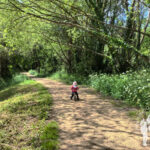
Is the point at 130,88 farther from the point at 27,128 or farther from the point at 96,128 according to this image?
the point at 27,128

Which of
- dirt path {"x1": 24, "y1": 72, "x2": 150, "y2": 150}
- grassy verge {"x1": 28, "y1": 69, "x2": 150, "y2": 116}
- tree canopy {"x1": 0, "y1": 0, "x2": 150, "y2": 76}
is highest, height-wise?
tree canopy {"x1": 0, "y1": 0, "x2": 150, "y2": 76}

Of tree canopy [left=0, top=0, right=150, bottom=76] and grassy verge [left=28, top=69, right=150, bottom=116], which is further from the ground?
tree canopy [left=0, top=0, right=150, bottom=76]

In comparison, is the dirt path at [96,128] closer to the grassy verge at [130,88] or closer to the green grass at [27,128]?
the green grass at [27,128]

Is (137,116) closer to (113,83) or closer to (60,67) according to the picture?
Result: (113,83)

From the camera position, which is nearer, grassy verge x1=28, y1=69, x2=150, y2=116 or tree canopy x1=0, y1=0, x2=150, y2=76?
grassy verge x1=28, y1=69, x2=150, y2=116

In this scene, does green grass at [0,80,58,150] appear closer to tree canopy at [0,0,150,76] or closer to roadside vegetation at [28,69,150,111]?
roadside vegetation at [28,69,150,111]

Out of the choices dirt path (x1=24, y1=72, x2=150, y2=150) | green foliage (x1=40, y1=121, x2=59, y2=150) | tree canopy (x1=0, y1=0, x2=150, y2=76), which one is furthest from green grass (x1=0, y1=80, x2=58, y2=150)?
tree canopy (x1=0, y1=0, x2=150, y2=76)

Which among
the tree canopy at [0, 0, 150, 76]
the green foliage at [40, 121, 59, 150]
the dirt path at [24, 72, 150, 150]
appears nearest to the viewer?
the green foliage at [40, 121, 59, 150]

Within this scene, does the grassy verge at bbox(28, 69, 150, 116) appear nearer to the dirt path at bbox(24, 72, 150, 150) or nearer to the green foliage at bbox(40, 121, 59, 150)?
the dirt path at bbox(24, 72, 150, 150)

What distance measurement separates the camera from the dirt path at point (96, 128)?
3658mm

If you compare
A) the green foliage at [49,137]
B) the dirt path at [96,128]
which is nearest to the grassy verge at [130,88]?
the dirt path at [96,128]

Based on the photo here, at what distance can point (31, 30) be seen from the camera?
49.6ft

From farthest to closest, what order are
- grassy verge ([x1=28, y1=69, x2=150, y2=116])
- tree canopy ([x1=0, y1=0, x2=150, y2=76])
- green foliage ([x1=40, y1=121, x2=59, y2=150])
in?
tree canopy ([x1=0, y1=0, x2=150, y2=76]), grassy verge ([x1=28, y1=69, x2=150, y2=116]), green foliage ([x1=40, y1=121, x2=59, y2=150])

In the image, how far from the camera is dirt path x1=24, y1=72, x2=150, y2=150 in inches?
144
